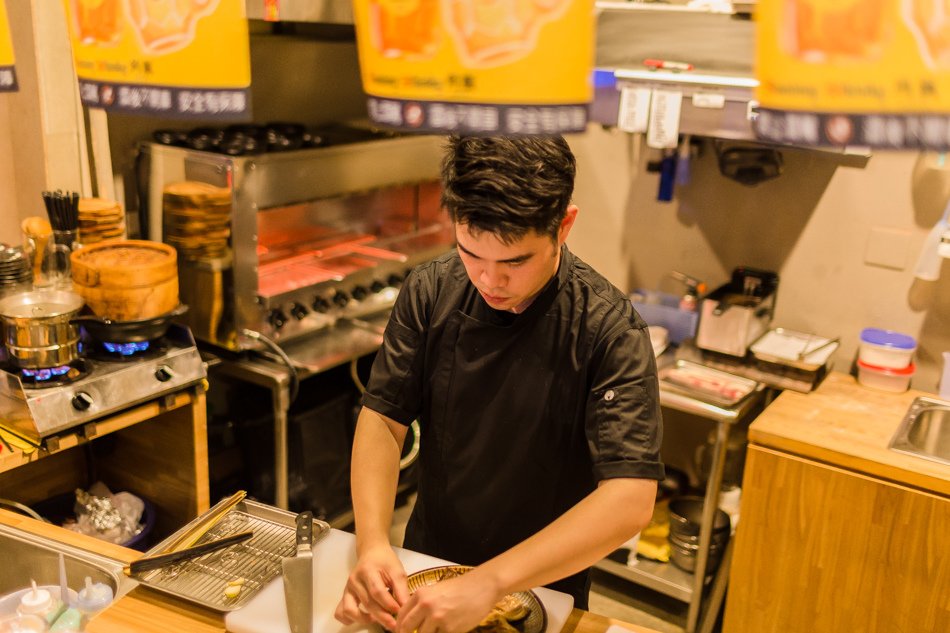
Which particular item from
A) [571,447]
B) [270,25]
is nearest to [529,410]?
[571,447]

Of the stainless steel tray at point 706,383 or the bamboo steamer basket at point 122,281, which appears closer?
the bamboo steamer basket at point 122,281

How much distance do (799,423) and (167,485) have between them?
199cm

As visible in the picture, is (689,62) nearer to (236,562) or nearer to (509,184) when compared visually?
(509,184)

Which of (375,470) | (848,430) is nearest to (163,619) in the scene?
(375,470)

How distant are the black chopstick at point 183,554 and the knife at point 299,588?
190 mm

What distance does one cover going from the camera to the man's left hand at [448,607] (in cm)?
133

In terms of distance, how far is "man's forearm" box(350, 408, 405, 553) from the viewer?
1636mm

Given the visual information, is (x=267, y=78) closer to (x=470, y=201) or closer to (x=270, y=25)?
(x=270, y=25)

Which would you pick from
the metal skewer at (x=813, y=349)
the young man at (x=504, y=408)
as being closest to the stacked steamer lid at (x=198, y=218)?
the young man at (x=504, y=408)

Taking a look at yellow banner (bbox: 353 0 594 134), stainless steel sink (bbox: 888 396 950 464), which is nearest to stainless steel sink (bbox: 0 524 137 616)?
yellow banner (bbox: 353 0 594 134)

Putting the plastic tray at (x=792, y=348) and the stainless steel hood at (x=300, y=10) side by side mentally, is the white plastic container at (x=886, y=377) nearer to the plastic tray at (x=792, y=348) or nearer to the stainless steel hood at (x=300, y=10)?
the plastic tray at (x=792, y=348)

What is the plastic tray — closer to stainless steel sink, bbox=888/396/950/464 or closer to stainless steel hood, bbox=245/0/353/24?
stainless steel sink, bbox=888/396/950/464

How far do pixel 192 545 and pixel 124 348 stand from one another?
990 millimetres

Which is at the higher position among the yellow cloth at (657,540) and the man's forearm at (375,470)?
the man's forearm at (375,470)
